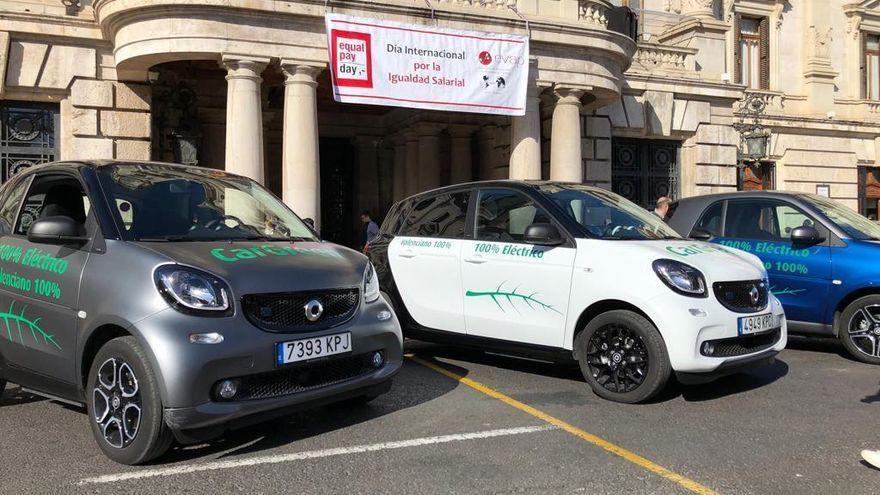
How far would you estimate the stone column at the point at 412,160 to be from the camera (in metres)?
19.0

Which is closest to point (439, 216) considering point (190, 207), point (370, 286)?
point (370, 286)

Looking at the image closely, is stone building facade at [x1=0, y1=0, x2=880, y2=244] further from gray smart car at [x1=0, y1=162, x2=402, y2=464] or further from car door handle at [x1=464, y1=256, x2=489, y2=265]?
gray smart car at [x1=0, y1=162, x2=402, y2=464]

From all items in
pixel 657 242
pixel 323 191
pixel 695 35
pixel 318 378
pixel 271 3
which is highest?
pixel 695 35

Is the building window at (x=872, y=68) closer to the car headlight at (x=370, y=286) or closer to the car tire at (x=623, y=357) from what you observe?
the car tire at (x=623, y=357)

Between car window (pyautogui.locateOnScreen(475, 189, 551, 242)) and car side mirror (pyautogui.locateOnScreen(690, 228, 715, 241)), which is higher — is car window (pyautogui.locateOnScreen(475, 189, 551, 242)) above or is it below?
above

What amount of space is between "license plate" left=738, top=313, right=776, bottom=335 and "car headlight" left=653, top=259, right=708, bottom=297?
1.28 feet

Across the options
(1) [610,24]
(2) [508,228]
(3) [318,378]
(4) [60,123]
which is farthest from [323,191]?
(3) [318,378]

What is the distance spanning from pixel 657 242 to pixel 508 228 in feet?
3.91

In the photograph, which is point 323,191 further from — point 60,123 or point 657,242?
point 657,242

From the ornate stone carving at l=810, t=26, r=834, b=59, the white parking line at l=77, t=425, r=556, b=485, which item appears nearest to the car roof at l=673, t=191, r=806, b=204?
the white parking line at l=77, t=425, r=556, b=485

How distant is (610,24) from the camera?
16078 mm

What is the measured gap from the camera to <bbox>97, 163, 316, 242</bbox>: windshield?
172 inches

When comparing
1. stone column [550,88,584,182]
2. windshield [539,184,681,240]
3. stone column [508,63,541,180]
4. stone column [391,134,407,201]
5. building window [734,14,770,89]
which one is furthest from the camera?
→ building window [734,14,770,89]

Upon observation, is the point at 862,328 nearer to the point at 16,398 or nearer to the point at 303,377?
the point at 303,377
